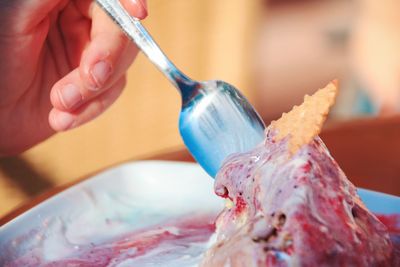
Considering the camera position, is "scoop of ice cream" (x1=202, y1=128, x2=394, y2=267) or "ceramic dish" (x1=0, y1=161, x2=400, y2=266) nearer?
"scoop of ice cream" (x1=202, y1=128, x2=394, y2=267)

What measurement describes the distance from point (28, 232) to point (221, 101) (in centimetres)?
20

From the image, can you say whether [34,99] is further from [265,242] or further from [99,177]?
[265,242]

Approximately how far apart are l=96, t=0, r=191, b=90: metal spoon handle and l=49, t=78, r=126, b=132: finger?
13cm

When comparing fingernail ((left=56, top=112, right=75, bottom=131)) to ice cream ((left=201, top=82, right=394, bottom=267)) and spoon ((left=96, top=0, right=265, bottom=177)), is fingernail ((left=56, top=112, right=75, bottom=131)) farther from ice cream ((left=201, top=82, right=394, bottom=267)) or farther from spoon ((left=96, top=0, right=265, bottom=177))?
ice cream ((left=201, top=82, right=394, bottom=267))

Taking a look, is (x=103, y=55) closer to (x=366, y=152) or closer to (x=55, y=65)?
(x=55, y=65)

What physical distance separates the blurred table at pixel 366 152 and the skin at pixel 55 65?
0.29ft

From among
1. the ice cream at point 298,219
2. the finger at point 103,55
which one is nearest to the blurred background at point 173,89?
the finger at point 103,55

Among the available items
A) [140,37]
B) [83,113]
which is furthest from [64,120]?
[140,37]

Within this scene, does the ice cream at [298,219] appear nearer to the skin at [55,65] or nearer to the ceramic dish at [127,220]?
the ceramic dish at [127,220]

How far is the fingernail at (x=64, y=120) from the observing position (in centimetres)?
71

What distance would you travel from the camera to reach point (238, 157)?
0.54m

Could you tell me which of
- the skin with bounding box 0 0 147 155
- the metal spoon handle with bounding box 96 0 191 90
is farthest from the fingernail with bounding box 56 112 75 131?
the metal spoon handle with bounding box 96 0 191 90

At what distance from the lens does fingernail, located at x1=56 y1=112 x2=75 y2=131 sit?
0.71 m

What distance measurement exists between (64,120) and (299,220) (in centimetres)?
33
